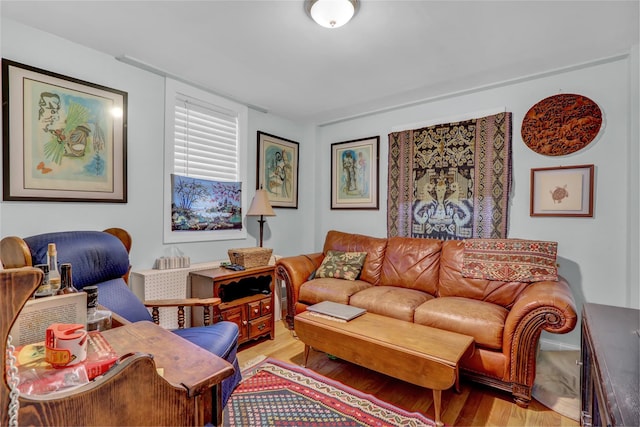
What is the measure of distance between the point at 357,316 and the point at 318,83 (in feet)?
7.17

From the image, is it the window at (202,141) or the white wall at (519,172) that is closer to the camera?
the white wall at (519,172)

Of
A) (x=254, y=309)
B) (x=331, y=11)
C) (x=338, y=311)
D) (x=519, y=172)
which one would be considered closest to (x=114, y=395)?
(x=338, y=311)

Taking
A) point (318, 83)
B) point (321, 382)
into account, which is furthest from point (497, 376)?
point (318, 83)

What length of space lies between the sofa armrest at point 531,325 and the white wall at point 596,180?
2.93 ft

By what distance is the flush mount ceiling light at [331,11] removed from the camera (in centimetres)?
179

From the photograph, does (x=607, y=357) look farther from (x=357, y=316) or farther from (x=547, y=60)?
(x=547, y=60)

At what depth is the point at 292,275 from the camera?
3.15m

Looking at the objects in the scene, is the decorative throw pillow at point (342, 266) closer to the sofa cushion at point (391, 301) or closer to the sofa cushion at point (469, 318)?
the sofa cushion at point (391, 301)

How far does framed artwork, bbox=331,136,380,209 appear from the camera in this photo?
12.6 ft

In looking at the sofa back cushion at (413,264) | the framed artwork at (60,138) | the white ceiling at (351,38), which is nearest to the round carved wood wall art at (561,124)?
the white ceiling at (351,38)

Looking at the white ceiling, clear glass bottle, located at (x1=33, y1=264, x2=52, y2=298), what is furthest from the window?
clear glass bottle, located at (x1=33, y1=264, x2=52, y2=298)

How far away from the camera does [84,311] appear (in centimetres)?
92

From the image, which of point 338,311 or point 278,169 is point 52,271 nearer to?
point 338,311

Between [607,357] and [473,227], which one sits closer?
[607,357]
